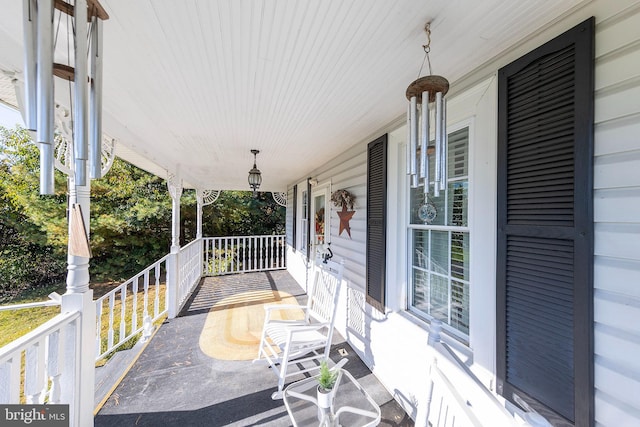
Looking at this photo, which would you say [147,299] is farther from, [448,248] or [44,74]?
[448,248]

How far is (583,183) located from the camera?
100 cm

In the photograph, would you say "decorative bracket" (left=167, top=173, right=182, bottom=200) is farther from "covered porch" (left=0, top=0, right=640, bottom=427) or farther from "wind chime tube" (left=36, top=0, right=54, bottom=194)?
"wind chime tube" (left=36, top=0, right=54, bottom=194)

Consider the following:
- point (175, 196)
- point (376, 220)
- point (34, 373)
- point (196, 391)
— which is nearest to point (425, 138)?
point (376, 220)

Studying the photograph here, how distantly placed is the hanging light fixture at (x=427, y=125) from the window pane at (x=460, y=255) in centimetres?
69

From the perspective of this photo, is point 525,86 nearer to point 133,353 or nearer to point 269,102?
point 269,102

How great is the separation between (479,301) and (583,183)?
0.81m

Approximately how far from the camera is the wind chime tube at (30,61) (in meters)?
0.78

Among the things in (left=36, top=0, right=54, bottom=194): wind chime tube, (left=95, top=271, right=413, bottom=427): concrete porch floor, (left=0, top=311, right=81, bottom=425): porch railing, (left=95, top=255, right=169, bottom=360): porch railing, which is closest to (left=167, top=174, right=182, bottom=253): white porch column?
(left=95, top=255, right=169, bottom=360): porch railing

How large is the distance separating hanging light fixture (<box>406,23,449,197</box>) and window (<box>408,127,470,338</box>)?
326mm

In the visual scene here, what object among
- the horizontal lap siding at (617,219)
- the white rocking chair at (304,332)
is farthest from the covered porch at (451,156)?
the white rocking chair at (304,332)

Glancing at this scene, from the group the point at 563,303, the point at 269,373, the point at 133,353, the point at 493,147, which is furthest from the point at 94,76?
the point at 133,353

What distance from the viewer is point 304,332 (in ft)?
8.46

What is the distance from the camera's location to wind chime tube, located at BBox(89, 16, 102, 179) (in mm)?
939

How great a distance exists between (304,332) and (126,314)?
4.70m
